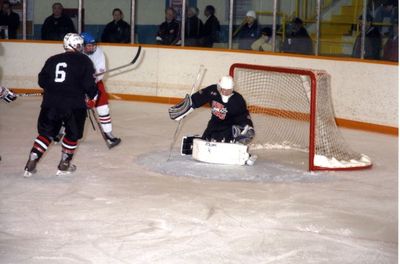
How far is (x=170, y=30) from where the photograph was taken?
38.7 feet

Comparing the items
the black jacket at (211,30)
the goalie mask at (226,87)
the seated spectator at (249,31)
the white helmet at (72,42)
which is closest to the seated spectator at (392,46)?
the seated spectator at (249,31)

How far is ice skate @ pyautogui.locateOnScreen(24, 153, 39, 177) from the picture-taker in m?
6.47

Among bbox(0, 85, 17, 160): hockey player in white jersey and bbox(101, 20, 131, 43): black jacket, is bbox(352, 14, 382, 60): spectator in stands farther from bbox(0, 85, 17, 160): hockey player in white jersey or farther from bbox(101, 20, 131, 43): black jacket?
bbox(0, 85, 17, 160): hockey player in white jersey

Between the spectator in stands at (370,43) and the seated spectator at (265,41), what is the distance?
120 centimetres

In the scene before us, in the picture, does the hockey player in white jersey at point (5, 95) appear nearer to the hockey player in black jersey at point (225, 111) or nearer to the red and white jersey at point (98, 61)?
the hockey player in black jersey at point (225, 111)

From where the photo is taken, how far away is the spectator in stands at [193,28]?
11.6 m

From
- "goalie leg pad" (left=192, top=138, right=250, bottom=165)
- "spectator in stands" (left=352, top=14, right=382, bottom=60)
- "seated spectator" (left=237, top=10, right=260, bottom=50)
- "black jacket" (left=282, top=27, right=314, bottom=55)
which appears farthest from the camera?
"seated spectator" (left=237, top=10, right=260, bottom=50)

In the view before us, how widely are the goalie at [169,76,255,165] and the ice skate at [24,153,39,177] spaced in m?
1.36

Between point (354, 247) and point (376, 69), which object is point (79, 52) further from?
point (376, 69)

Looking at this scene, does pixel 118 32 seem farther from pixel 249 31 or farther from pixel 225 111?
pixel 225 111

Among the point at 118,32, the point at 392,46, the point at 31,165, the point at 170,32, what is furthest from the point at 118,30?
the point at 31,165

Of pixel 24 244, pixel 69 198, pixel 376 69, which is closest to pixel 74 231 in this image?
pixel 24 244

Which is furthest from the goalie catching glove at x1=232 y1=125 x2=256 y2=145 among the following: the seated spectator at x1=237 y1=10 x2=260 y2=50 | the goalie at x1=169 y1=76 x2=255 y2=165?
the seated spectator at x1=237 y1=10 x2=260 y2=50

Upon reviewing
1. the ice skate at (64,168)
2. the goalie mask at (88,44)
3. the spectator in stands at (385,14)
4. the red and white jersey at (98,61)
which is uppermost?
the spectator in stands at (385,14)
